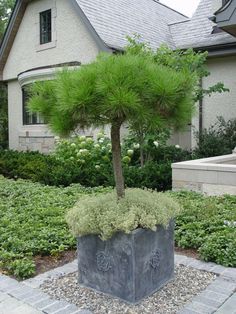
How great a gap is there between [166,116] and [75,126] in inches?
30.5

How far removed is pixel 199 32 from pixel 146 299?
10689mm

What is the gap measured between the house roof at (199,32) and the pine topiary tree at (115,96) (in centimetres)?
779

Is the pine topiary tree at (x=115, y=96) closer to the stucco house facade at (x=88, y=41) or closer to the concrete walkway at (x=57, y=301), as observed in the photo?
the concrete walkway at (x=57, y=301)

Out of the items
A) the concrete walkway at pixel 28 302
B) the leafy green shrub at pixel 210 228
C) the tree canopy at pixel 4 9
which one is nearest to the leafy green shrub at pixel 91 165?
the leafy green shrub at pixel 210 228

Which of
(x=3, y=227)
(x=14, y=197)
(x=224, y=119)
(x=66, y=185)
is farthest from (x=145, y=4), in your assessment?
(x=3, y=227)

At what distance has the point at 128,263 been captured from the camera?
2.96 meters

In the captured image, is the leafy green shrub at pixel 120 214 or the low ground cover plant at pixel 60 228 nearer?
the leafy green shrub at pixel 120 214

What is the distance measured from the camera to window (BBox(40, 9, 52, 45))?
1338 cm

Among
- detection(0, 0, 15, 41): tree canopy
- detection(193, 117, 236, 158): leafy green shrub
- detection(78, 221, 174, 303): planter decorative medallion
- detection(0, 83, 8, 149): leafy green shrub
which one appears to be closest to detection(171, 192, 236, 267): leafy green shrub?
detection(78, 221, 174, 303): planter decorative medallion

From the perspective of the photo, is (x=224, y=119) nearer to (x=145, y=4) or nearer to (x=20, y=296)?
(x=145, y=4)

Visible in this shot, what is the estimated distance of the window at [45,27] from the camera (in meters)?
13.4

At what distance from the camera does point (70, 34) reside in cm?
1224

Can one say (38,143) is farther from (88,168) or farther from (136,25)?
(88,168)

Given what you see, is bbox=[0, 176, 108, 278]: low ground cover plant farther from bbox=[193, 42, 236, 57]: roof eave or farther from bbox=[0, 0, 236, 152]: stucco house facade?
bbox=[193, 42, 236, 57]: roof eave
